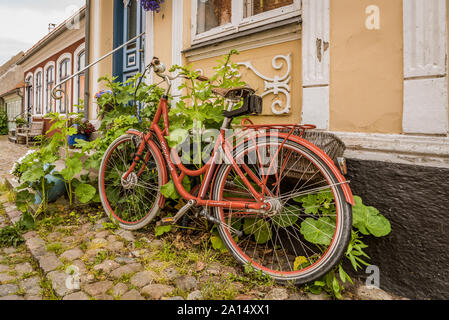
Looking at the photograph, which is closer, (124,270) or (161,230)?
(124,270)

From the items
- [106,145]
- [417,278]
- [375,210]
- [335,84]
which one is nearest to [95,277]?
[106,145]

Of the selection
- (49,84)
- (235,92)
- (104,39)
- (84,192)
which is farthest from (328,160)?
(49,84)

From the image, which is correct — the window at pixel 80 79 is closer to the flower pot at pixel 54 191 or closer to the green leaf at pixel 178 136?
the flower pot at pixel 54 191

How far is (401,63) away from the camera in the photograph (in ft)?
6.11

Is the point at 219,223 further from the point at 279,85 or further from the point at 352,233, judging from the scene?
the point at 279,85

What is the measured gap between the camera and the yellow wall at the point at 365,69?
1.90m

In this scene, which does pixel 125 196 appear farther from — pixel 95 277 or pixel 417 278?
pixel 417 278

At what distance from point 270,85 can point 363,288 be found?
1799 millimetres

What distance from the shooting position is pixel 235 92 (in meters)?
1.95

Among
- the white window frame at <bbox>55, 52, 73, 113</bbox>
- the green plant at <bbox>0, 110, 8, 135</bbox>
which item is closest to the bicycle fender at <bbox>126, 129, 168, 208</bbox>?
the white window frame at <bbox>55, 52, 73, 113</bbox>

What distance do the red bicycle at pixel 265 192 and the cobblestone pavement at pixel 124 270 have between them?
0.47 feet

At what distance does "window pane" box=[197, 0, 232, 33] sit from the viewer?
129 inches

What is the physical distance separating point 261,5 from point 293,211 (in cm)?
211
